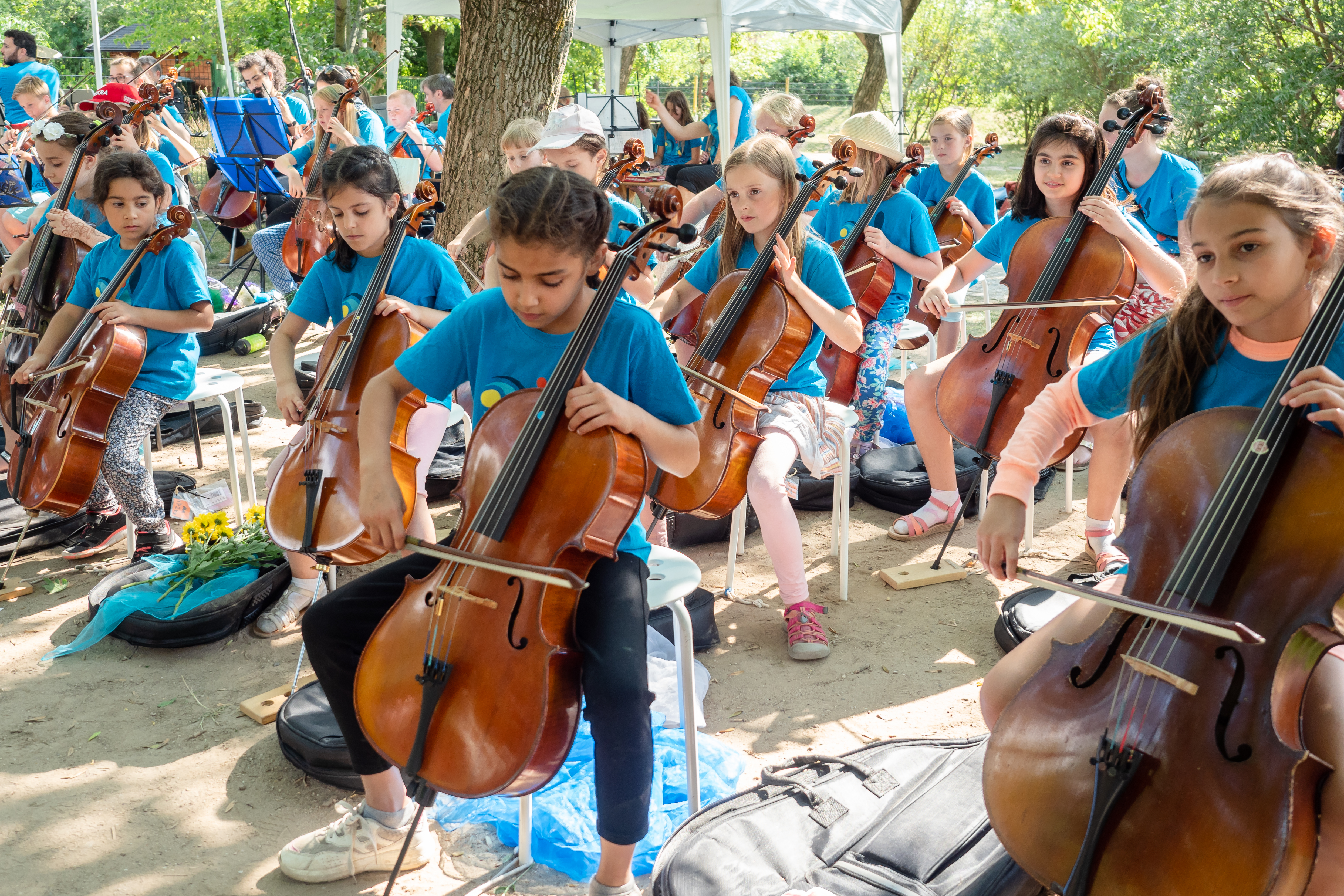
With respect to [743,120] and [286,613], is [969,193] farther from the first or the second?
[743,120]

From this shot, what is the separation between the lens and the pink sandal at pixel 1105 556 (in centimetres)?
306

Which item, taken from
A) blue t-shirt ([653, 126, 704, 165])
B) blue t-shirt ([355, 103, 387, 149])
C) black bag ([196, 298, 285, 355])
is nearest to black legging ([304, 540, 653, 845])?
black bag ([196, 298, 285, 355])

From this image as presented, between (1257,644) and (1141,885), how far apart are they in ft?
1.04

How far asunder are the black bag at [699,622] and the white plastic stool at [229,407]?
1503mm

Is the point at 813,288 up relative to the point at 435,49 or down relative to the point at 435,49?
down

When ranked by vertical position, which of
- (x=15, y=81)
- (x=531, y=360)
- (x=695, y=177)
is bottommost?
(x=531, y=360)

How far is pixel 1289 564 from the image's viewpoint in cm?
126

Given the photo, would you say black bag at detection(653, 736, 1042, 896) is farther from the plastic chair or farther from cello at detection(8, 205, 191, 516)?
cello at detection(8, 205, 191, 516)

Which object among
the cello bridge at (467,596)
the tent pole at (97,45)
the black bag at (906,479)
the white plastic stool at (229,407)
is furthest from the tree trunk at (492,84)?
the tent pole at (97,45)

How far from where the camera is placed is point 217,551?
3035 mm

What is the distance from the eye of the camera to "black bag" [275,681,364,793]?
2225 millimetres

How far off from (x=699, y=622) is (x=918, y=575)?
2.85 feet

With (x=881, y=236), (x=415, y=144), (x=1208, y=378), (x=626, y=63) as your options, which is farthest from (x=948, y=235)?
(x=626, y=63)

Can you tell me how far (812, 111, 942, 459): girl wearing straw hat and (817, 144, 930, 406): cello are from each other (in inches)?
1.2
